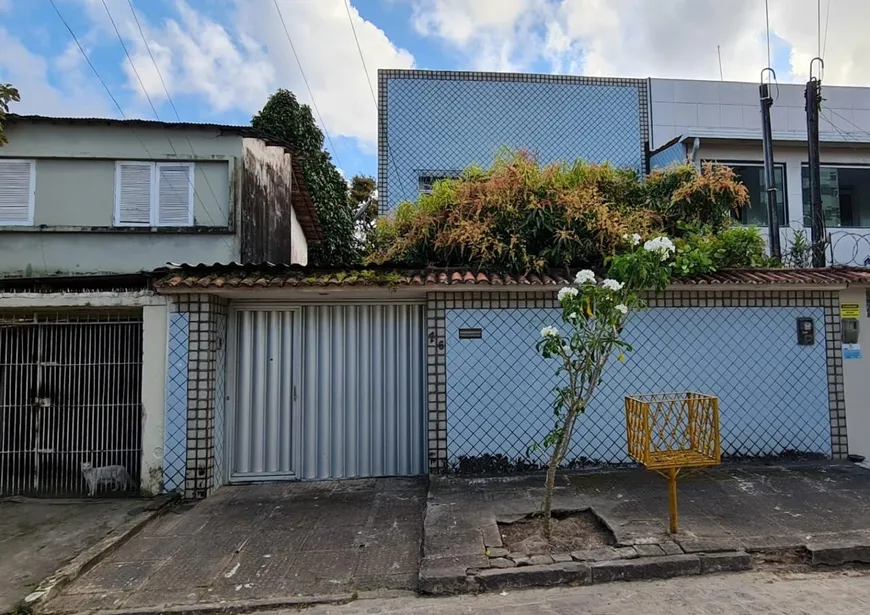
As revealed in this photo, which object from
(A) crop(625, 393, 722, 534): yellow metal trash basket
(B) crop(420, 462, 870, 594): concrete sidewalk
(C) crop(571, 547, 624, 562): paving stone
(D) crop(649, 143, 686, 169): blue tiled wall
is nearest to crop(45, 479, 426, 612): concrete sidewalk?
(B) crop(420, 462, 870, 594): concrete sidewalk

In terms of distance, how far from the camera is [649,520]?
4680 millimetres

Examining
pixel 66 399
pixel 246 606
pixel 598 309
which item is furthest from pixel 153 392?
pixel 598 309

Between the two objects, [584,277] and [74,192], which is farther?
[74,192]

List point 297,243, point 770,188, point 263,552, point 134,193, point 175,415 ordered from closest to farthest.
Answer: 1. point 263,552
2. point 175,415
3. point 134,193
4. point 770,188
5. point 297,243

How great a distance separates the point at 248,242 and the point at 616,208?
21.0ft

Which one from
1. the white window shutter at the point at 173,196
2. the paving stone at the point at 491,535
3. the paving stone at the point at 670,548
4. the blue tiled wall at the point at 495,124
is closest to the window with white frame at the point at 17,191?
the white window shutter at the point at 173,196

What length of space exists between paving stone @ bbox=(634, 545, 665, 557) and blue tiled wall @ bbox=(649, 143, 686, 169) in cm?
841

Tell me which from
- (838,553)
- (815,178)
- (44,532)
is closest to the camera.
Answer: (838,553)

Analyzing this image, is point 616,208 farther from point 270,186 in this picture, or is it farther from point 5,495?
point 5,495

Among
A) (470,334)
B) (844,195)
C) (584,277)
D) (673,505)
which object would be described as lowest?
(673,505)

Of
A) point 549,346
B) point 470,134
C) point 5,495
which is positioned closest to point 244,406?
point 5,495

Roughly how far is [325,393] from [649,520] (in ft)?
13.3

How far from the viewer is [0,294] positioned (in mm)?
5797

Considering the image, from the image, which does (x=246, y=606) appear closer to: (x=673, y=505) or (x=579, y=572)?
(x=579, y=572)
